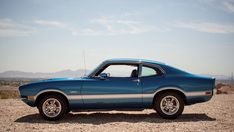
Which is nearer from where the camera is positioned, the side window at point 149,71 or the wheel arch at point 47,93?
the wheel arch at point 47,93

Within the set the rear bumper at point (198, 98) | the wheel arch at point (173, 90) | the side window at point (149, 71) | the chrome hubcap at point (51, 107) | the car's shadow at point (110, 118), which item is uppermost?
the side window at point (149, 71)

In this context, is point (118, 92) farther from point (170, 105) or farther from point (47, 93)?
point (47, 93)

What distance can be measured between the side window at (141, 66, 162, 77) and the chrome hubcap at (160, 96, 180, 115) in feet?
2.34

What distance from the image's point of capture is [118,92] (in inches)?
307

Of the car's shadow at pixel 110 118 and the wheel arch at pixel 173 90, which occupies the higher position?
the wheel arch at pixel 173 90

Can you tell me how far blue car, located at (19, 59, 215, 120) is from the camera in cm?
→ 780

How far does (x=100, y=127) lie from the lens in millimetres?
6887

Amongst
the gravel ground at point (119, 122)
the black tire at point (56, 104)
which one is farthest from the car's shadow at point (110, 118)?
the black tire at point (56, 104)

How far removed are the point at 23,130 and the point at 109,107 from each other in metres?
2.23

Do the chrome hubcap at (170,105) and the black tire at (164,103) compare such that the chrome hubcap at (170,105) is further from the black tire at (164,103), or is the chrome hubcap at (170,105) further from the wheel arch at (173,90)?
the wheel arch at (173,90)

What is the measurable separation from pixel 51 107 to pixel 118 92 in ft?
5.85

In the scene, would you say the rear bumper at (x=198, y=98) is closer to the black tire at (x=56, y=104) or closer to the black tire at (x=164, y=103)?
the black tire at (x=164, y=103)

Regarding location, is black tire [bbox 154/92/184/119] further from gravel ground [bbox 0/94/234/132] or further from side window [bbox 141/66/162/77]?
side window [bbox 141/66/162/77]

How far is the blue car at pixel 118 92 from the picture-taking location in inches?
307
